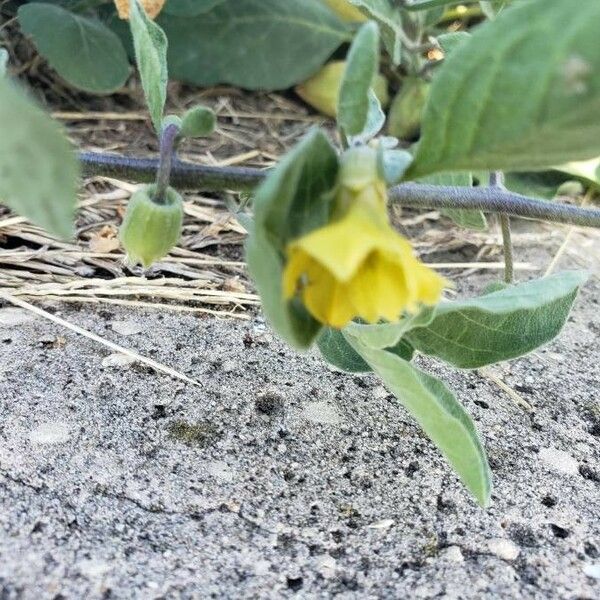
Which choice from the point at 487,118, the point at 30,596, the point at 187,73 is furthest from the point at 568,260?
the point at 30,596

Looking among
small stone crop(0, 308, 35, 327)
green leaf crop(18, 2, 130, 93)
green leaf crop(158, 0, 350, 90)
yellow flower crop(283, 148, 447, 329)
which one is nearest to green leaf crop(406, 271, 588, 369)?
yellow flower crop(283, 148, 447, 329)

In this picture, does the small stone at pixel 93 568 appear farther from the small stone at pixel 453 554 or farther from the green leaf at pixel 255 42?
the green leaf at pixel 255 42

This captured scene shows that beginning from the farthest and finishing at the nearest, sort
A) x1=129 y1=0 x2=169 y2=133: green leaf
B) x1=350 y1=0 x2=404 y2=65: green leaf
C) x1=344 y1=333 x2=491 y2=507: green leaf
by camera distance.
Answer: x1=350 y1=0 x2=404 y2=65: green leaf, x1=129 y1=0 x2=169 y2=133: green leaf, x1=344 y1=333 x2=491 y2=507: green leaf

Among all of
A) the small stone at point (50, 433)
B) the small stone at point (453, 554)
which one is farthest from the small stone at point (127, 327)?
the small stone at point (453, 554)

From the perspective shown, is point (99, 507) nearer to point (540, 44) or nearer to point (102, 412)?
point (102, 412)

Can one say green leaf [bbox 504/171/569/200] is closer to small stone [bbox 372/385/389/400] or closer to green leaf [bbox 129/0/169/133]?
small stone [bbox 372/385/389/400]

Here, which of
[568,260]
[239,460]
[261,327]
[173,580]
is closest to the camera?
[173,580]

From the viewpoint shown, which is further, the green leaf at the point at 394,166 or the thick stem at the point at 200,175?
the thick stem at the point at 200,175
